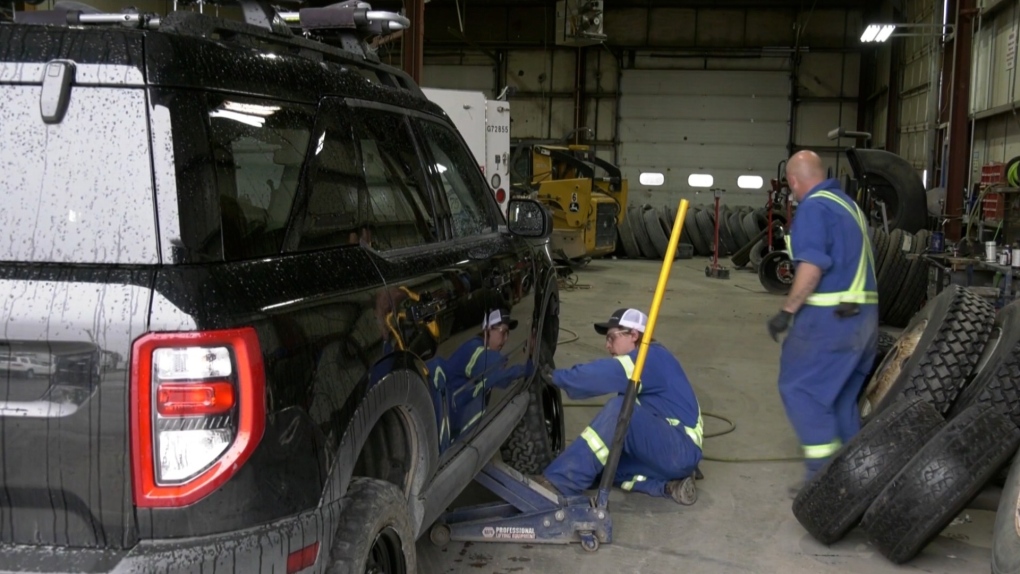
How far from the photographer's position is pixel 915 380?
15.3ft

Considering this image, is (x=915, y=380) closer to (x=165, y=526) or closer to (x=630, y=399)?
(x=630, y=399)

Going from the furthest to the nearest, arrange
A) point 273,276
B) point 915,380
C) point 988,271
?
1. point 988,271
2. point 915,380
3. point 273,276

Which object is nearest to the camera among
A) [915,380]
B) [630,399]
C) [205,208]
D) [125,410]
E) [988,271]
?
[125,410]

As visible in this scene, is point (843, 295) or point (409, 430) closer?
point (409, 430)

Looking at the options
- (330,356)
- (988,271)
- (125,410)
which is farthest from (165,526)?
(988,271)

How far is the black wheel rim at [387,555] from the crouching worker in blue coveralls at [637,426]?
5.98 ft

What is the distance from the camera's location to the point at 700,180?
22078 mm

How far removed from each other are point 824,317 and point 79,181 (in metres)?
3.69

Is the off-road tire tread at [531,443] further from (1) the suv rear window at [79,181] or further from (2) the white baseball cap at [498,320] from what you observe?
(1) the suv rear window at [79,181]

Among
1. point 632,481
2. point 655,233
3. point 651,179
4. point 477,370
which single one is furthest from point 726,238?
point 477,370

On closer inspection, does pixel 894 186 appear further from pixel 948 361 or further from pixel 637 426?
pixel 637 426

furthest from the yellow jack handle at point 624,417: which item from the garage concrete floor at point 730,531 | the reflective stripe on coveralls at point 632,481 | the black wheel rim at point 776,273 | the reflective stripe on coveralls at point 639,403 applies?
the black wheel rim at point 776,273

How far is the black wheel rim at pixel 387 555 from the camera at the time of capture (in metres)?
2.49

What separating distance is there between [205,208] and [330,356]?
1.45ft
